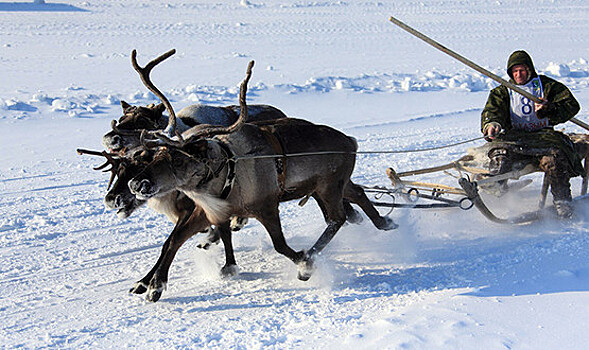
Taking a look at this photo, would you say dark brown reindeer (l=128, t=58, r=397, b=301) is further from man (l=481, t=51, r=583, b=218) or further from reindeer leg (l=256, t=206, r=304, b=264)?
man (l=481, t=51, r=583, b=218)

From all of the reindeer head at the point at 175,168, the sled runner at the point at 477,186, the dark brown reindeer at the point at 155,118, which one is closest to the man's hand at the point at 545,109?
the sled runner at the point at 477,186

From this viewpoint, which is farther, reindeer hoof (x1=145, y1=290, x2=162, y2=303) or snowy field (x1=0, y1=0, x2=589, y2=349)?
reindeer hoof (x1=145, y1=290, x2=162, y2=303)

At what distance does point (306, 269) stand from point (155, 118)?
2115mm

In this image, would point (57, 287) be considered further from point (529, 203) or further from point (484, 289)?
point (529, 203)

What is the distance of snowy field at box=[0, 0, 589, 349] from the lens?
4.95m

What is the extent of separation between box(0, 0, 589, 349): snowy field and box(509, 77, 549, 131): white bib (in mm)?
1039

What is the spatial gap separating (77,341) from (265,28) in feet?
78.5

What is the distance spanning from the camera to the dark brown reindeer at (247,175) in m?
5.23

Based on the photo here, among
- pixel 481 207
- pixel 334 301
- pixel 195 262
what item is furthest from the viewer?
pixel 481 207

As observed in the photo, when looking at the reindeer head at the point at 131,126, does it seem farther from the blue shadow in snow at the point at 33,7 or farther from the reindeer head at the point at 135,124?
the blue shadow in snow at the point at 33,7

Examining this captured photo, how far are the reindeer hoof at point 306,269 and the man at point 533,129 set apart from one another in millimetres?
2553

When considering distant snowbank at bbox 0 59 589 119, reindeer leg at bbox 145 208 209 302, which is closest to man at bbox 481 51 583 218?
reindeer leg at bbox 145 208 209 302

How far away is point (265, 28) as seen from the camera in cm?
2773

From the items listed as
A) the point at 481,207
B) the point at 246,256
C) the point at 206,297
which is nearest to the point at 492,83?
the point at 481,207
